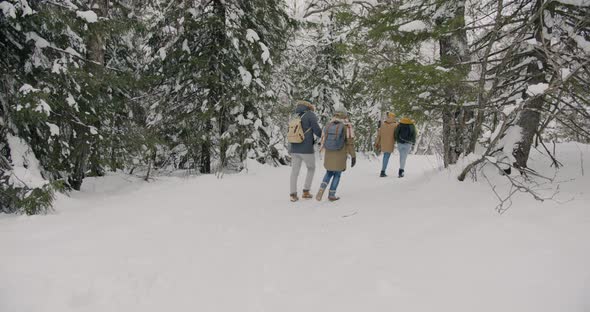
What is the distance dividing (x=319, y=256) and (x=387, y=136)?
25.6 feet

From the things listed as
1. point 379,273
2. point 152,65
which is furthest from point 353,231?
point 152,65

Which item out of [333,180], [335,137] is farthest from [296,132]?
[333,180]

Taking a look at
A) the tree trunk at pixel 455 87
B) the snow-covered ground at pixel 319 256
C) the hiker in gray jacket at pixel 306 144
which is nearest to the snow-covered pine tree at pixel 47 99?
the snow-covered ground at pixel 319 256

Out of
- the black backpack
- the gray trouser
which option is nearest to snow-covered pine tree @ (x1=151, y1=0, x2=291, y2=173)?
the gray trouser

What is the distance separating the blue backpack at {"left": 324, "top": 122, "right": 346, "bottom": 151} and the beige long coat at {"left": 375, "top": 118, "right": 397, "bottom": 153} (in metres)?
4.41

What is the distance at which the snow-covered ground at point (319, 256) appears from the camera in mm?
2973

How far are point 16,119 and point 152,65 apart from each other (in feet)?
18.8

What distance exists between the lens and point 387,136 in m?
11.2

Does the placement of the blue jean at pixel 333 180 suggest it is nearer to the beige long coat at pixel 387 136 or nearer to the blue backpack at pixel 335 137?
the blue backpack at pixel 335 137

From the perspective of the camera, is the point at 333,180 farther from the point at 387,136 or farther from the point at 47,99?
the point at 47,99

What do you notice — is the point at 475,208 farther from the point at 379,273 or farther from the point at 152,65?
the point at 152,65

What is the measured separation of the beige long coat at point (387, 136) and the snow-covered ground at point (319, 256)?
5020 millimetres

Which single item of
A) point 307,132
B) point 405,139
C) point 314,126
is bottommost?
point 405,139

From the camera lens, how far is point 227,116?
435 inches
